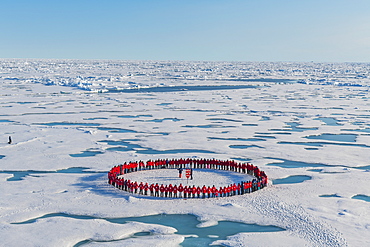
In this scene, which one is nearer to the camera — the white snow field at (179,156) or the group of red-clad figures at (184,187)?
the white snow field at (179,156)

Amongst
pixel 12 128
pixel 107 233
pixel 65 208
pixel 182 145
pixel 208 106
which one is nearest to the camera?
pixel 107 233

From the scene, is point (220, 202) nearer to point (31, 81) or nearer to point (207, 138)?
point (207, 138)

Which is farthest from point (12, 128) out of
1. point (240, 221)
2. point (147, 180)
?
point (240, 221)

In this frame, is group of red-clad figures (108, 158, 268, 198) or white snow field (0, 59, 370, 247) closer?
white snow field (0, 59, 370, 247)

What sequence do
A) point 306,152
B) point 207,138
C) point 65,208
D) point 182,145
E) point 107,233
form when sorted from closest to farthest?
point 107,233
point 65,208
point 306,152
point 182,145
point 207,138

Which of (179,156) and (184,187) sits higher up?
(184,187)

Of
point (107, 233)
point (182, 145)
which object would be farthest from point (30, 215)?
point (182, 145)

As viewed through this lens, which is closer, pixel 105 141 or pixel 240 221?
pixel 240 221

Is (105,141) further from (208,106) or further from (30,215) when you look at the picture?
(208,106)

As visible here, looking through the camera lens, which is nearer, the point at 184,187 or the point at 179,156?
the point at 184,187
